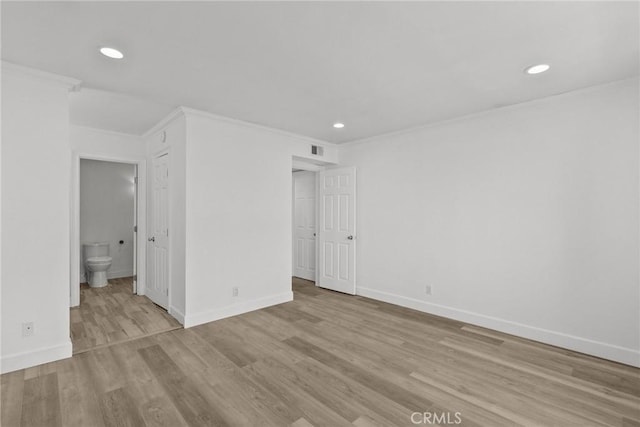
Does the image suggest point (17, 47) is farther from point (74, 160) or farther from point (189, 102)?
point (74, 160)

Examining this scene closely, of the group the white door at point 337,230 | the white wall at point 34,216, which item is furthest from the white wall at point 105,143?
the white door at point 337,230

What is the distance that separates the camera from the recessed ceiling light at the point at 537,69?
251 centimetres

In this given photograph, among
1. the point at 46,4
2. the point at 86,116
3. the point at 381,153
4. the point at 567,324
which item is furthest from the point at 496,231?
the point at 86,116

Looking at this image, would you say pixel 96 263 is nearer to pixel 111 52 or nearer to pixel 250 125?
pixel 250 125

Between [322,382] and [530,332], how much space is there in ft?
7.95

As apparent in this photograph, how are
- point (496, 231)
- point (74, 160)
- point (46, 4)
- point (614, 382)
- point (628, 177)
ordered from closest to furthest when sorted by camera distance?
point (46, 4)
point (614, 382)
point (628, 177)
point (496, 231)
point (74, 160)

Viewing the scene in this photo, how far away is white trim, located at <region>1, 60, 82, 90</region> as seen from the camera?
247cm

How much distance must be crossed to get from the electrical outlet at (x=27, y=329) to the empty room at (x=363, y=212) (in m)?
0.06

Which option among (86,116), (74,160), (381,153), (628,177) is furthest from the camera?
(381,153)

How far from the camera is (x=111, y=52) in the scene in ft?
7.54

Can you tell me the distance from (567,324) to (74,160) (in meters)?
6.33

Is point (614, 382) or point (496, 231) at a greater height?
point (496, 231)

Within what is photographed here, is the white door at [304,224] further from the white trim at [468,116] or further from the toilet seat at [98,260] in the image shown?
the toilet seat at [98,260]

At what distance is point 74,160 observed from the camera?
13.9ft
